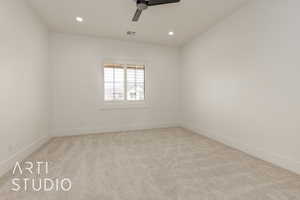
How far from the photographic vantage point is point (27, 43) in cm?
270

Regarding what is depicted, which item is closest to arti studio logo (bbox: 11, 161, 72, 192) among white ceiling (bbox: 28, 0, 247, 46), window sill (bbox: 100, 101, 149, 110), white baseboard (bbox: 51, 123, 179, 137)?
white baseboard (bbox: 51, 123, 179, 137)

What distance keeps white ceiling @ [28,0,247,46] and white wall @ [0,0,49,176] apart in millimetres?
439

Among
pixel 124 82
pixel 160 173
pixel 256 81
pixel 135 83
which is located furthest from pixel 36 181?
pixel 256 81

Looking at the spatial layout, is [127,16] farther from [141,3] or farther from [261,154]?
[261,154]

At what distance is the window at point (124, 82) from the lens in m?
4.52

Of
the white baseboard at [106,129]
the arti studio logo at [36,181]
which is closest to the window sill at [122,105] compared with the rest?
the white baseboard at [106,129]

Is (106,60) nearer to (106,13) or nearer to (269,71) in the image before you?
(106,13)

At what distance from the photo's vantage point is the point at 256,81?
2.65 m

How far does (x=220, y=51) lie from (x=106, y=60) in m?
3.25

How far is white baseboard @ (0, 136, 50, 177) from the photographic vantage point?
202cm

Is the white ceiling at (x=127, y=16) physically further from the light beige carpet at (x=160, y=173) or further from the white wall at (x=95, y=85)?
the light beige carpet at (x=160, y=173)

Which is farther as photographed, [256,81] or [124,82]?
[124,82]

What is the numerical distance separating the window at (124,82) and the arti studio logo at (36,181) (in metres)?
2.57

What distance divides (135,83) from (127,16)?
2103mm
